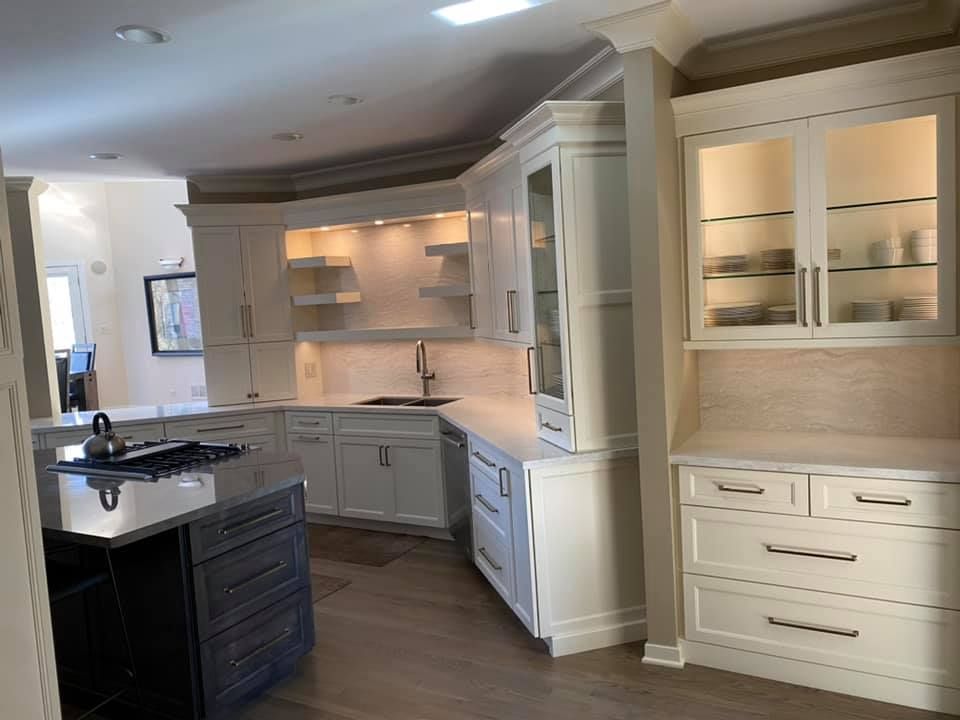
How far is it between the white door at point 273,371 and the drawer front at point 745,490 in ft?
10.9

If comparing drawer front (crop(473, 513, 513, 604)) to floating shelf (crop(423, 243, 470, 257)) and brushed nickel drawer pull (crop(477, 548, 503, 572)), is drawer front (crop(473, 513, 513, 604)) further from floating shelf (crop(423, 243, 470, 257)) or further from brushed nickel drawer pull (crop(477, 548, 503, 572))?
floating shelf (crop(423, 243, 470, 257))

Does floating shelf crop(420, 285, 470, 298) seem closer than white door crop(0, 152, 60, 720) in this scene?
No

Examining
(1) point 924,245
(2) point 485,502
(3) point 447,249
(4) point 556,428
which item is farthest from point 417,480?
(1) point 924,245

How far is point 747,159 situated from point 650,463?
51.0 inches

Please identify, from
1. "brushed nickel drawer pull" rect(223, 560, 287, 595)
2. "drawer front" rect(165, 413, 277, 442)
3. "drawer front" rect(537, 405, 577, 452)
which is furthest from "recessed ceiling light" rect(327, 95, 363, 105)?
"drawer front" rect(165, 413, 277, 442)

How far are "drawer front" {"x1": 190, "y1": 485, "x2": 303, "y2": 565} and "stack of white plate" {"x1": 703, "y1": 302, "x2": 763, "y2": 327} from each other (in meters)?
1.84

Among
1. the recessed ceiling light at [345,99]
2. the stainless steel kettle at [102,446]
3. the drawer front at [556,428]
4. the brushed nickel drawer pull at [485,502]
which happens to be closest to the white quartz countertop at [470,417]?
the drawer front at [556,428]

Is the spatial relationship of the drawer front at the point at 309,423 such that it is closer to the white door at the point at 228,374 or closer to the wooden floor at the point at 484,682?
the white door at the point at 228,374

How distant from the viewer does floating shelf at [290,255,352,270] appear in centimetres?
511

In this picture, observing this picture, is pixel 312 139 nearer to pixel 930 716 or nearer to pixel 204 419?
pixel 204 419

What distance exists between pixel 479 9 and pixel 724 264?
1.39m

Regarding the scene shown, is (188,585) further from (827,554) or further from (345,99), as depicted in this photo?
(345,99)

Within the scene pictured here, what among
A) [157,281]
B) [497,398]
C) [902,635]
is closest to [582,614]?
[902,635]

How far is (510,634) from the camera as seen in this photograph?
324 centimetres
